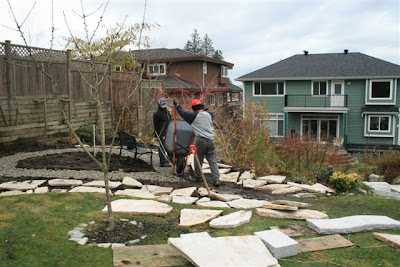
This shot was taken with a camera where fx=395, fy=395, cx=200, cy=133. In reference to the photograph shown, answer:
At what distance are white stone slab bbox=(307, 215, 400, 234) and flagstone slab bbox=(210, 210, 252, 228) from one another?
0.81 metres

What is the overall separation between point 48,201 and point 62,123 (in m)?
7.12

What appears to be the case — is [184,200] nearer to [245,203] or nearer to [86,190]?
[245,203]

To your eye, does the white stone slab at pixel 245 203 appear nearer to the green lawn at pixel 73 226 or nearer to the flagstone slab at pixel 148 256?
the green lawn at pixel 73 226

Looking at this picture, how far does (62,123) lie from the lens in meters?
12.3

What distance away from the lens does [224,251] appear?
363 centimetres

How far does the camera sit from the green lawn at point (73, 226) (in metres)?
3.77

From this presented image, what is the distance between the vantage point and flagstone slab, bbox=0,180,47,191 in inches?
259

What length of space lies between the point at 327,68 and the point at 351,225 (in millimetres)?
23655

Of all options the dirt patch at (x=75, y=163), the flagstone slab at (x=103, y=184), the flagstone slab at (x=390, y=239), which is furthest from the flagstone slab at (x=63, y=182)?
the flagstone slab at (x=390, y=239)

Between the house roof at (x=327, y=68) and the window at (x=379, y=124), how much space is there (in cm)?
278

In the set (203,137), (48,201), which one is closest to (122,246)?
(48,201)

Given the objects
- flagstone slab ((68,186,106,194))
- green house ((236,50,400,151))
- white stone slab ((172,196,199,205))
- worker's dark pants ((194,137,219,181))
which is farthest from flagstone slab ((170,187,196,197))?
green house ((236,50,400,151))

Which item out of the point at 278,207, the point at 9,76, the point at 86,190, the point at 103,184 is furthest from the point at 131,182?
the point at 9,76

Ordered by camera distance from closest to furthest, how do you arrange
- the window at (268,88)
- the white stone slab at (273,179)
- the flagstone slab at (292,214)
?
the flagstone slab at (292,214) → the white stone slab at (273,179) → the window at (268,88)
